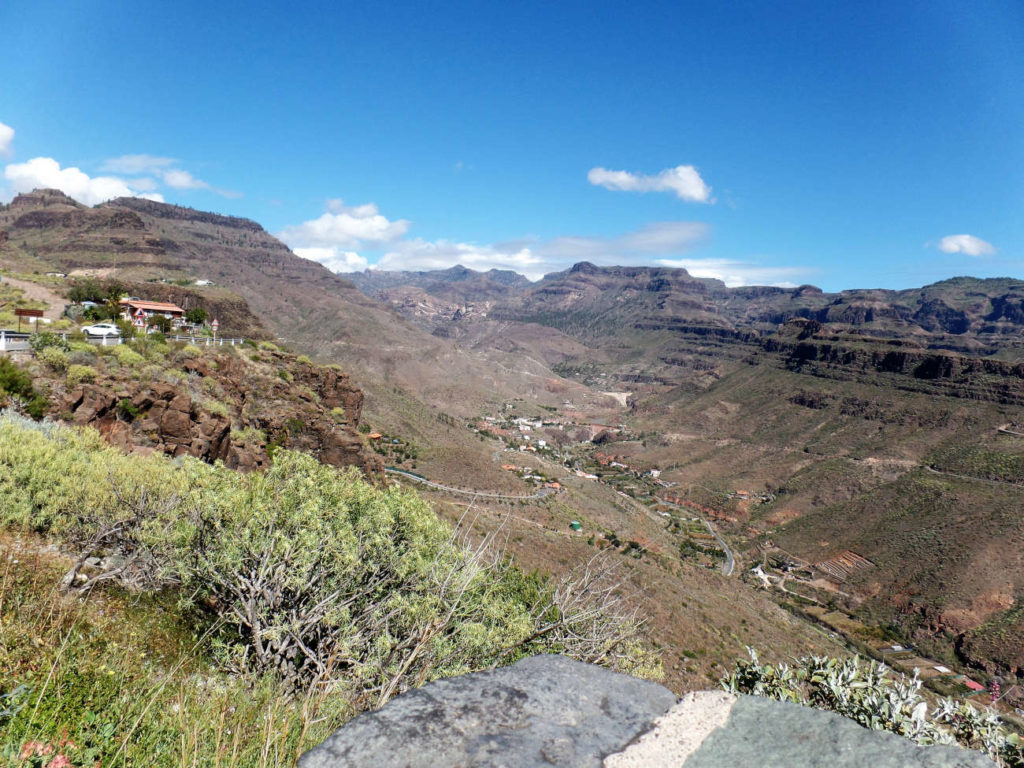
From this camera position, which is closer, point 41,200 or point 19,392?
point 19,392

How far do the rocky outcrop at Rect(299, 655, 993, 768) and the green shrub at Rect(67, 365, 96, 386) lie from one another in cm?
2207

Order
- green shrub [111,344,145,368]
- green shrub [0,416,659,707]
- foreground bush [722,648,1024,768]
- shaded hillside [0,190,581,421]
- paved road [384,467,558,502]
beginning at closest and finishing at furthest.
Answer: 1. foreground bush [722,648,1024,768]
2. green shrub [0,416,659,707]
3. green shrub [111,344,145,368]
4. paved road [384,467,558,502]
5. shaded hillside [0,190,581,421]

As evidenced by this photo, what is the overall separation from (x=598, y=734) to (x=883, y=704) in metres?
4.00

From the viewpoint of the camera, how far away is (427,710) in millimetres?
2385

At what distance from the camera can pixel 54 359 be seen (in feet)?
62.2

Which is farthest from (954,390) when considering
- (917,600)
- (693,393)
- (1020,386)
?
(693,393)

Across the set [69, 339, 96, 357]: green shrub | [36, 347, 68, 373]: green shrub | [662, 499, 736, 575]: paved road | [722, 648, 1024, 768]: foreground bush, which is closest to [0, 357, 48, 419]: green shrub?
[36, 347, 68, 373]: green shrub

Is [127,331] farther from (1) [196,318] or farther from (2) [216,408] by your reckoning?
(1) [196,318]

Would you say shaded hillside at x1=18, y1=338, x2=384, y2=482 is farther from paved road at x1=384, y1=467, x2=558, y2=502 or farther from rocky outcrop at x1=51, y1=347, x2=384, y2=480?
paved road at x1=384, y1=467, x2=558, y2=502

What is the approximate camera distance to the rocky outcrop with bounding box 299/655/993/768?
2.08 meters

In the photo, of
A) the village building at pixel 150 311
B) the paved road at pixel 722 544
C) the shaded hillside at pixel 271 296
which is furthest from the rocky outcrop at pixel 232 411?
the shaded hillside at pixel 271 296

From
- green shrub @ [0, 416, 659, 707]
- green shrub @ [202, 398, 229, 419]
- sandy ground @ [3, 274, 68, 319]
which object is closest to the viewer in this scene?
green shrub @ [0, 416, 659, 707]

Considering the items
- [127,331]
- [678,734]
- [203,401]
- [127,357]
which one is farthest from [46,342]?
[678,734]

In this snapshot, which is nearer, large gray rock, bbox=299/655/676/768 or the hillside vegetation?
large gray rock, bbox=299/655/676/768
